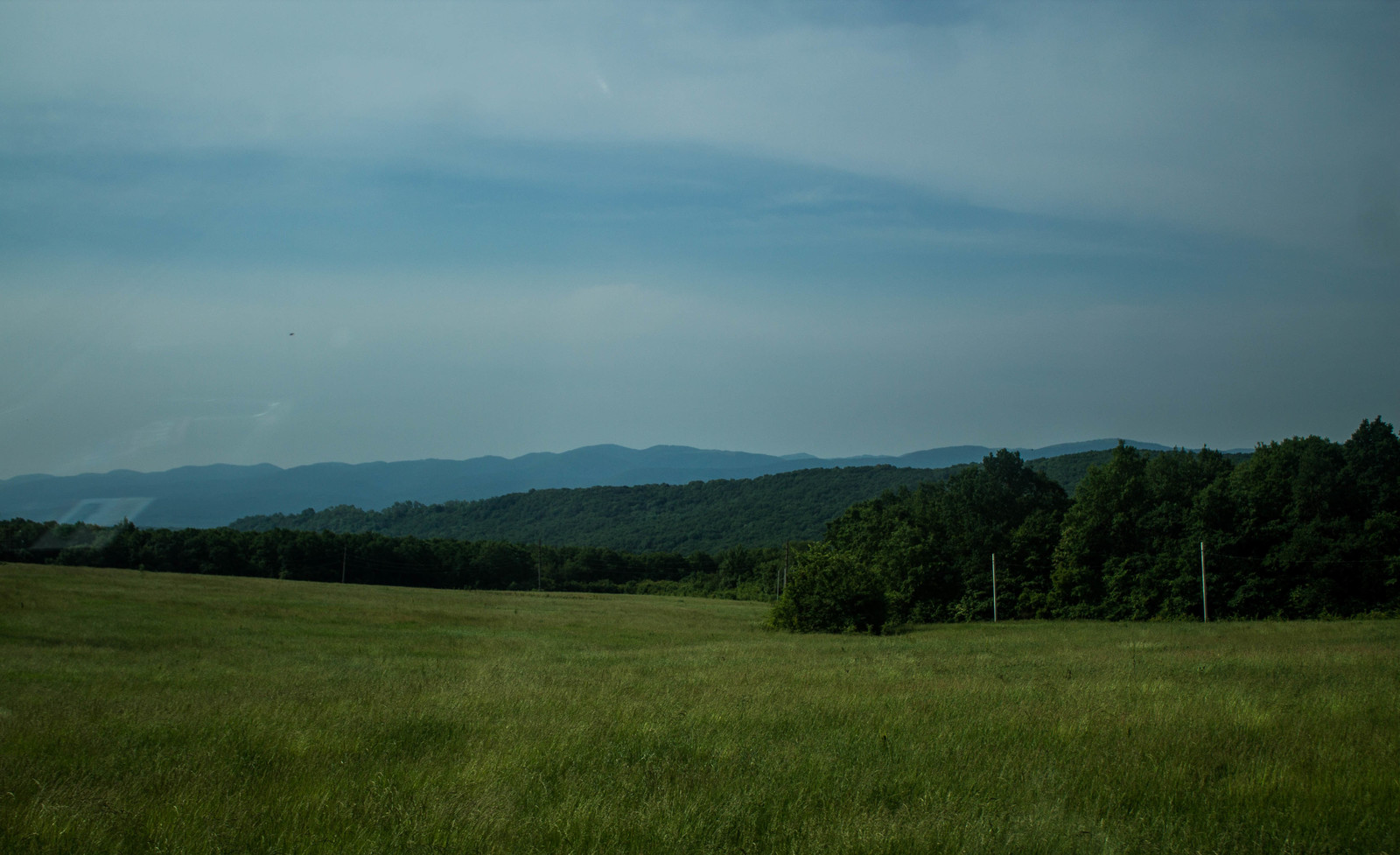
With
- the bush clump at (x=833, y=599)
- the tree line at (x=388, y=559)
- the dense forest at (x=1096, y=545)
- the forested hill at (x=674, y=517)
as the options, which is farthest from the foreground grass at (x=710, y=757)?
the forested hill at (x=674, y=517)

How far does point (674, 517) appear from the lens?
18675 cm

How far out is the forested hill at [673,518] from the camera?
6235 inches

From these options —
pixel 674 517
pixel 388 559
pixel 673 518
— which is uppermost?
pixel 674 517

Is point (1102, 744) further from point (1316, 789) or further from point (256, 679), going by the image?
point (256, 679)

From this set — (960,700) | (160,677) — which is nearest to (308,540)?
(160,677)

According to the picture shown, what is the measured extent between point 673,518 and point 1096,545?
131100mm

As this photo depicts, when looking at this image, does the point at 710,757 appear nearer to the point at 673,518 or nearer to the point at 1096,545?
the point at 1096,545

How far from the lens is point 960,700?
11891 mm

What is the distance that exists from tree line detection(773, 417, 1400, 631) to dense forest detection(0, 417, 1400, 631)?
10cm

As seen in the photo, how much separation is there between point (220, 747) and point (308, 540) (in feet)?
287

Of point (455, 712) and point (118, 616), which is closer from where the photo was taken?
point (455, 712)

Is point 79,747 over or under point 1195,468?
under

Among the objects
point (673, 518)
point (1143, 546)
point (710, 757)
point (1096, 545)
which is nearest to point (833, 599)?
point (1096, 545)

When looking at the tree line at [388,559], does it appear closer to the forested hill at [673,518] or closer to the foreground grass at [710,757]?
the forested hill at [673,518]
